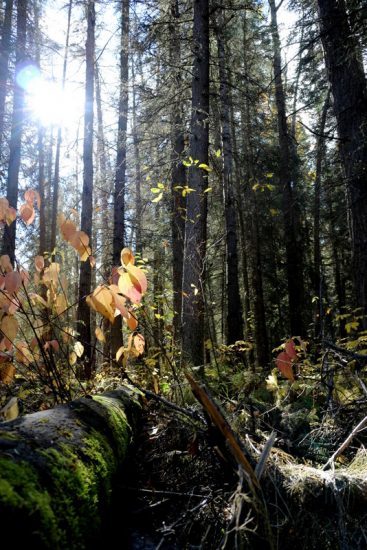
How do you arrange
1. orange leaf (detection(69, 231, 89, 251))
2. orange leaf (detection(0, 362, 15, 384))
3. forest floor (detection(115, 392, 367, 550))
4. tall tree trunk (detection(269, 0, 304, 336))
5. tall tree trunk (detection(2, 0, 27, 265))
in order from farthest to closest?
tall tree trunk (detection(269, 0, 304, 336))
tall tree trunk (detection(2, 0, 27, 265))
orange leaf (detection(0, 362, 15, 384))
orange leaf (detection(69, 231, 89, 251))
forest floor (detection(115, 392, 367, 550))

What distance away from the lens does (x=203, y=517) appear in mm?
1632

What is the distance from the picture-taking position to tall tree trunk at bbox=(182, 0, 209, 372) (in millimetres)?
6227

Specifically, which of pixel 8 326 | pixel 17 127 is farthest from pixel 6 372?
pixel 17 127

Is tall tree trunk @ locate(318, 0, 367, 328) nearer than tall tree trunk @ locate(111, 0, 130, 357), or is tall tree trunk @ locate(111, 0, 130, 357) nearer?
tall tree trunk @ locate(318, 0, 367, 328)

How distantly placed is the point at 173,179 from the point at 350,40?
5.87m

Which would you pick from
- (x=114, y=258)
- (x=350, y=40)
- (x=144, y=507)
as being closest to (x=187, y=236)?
(x=350, y=40)

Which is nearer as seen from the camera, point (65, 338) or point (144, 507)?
point (144, 507)

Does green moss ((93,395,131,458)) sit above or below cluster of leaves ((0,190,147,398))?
below

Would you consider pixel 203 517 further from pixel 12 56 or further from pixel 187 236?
pixel 12 56

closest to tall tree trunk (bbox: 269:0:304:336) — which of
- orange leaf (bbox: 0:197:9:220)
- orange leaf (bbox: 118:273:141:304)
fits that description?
orange leaf (bbox: 0:197:9:220)

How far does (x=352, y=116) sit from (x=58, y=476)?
20.4 feet

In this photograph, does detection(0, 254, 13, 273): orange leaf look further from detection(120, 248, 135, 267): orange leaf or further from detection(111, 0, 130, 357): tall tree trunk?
detection(111, 0, 130, 357): tall tree trunk

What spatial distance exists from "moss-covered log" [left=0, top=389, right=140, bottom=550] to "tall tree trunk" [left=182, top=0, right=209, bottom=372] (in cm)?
429

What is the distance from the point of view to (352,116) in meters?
5.84
